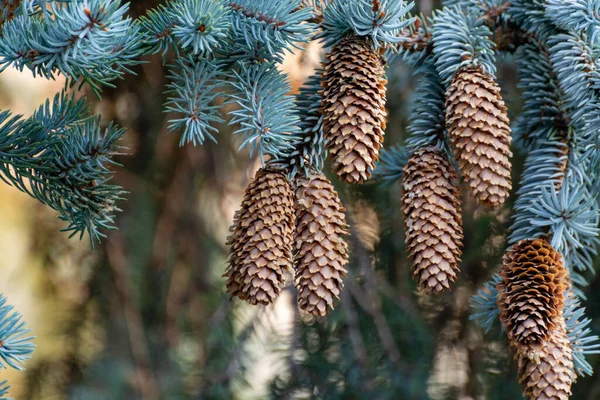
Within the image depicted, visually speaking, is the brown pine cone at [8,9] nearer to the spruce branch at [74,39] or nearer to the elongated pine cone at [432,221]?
the spruce branch at [74,39]

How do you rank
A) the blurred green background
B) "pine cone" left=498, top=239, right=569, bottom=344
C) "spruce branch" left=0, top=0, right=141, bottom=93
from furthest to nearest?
the blurred green background
"pine cone" left=498, top=239, right=569, bottom=344
"spruce branch" left=0, top=0, right=141, bottom=93

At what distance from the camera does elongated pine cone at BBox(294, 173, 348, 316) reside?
557 mm

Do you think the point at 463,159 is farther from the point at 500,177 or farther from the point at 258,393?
the point at 258,393

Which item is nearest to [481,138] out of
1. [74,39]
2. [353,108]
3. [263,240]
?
[353,108]

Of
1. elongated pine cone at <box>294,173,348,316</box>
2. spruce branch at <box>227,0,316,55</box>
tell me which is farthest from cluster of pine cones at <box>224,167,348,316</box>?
spruce branch at <box>227,0,316,55</box>

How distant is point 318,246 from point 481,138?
20cm

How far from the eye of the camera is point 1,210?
1.23 m

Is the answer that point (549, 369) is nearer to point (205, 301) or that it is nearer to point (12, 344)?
point (12, 344)

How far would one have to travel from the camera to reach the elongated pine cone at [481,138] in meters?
0.59

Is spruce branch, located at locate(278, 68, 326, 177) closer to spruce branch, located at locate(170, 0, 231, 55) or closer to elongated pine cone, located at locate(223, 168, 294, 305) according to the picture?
elongated pine cone, located at locate(223, 168, 294, 305)

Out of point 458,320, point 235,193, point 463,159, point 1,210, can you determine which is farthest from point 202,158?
point 463,159

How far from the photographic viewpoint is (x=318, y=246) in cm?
58

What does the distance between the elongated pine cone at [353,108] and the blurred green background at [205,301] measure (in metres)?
0.52

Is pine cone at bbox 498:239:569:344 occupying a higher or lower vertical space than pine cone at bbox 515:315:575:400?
higher
